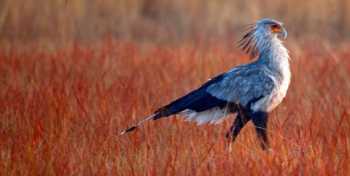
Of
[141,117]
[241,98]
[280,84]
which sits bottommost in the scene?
[141,117]

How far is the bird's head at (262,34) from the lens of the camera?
6.31 m

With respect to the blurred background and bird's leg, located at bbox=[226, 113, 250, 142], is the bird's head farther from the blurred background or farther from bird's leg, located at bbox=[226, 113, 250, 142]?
the blurred background

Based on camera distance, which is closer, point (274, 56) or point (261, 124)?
point (261, 124)

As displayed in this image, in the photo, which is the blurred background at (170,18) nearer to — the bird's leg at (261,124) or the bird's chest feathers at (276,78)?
the bird's chest feathers at (276,78)

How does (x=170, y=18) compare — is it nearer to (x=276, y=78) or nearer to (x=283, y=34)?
(x=283, y=34)

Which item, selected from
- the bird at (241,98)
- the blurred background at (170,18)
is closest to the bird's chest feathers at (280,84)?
the bird at (241,98)

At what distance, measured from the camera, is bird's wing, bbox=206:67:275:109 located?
235 inches

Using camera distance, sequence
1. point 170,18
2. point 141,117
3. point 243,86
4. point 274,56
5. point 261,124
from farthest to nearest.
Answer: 1. point 170,18
2. point 141,117
3. point 274,56
4. point 243,86
5. point 261,124

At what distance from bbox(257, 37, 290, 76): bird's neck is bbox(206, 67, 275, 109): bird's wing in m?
0.10

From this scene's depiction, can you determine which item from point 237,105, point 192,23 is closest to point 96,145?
point 237,105

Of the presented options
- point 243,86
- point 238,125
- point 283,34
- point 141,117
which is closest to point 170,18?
point 141,117

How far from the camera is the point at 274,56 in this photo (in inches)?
243

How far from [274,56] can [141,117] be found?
3.34ft

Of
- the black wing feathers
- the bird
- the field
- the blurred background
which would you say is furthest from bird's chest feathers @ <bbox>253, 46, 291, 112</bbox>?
the blurred background
